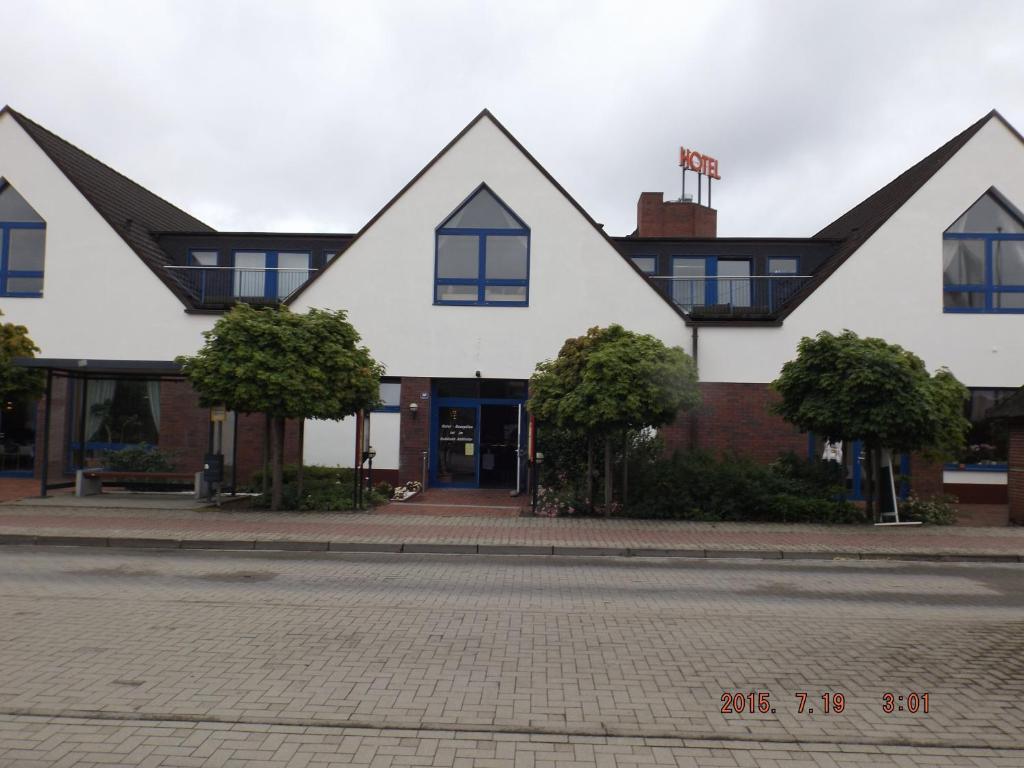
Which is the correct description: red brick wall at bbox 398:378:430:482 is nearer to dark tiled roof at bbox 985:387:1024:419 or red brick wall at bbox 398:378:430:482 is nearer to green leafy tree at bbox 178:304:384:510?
green leafy tree at bbox 178:304:384:510

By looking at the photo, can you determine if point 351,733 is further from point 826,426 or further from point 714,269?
point 714,269

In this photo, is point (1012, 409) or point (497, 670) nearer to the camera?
point (497, 670)

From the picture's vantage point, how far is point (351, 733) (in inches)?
184

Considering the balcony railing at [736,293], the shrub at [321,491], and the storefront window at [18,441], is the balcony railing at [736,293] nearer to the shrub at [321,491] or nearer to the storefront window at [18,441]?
the shrub at [321,491]

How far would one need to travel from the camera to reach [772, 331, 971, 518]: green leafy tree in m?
14.6

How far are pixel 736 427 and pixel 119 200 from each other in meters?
18.7

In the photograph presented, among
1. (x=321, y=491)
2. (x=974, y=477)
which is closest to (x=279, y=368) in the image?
(x=321, y=491)

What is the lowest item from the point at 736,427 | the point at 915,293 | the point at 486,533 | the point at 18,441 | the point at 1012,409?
the point at 486,533

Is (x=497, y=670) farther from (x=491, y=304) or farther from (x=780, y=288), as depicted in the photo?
(x=780, y=288)

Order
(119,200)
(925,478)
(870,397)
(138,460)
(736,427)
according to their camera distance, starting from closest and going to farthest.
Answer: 1. (870,397)
2. (138,460)
3. (925,478)
4. (736,427)
5. (119,200)

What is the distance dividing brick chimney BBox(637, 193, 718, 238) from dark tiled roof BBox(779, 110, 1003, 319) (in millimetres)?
11256

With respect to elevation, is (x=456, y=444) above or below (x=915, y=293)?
below

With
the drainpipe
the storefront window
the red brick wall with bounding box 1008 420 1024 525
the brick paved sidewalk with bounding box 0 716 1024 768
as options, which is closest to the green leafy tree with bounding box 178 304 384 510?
the drainpipe

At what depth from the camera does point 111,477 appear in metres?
18.0
